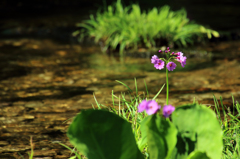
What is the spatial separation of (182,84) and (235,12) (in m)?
6.16

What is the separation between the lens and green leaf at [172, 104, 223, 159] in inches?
49.0

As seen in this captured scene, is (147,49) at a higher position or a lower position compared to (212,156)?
higher

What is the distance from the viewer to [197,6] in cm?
959

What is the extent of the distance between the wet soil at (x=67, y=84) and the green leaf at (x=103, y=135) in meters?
0.59

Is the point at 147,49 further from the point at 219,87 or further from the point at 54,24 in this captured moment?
the point at 54,24

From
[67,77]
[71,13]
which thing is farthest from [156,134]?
[71,13]

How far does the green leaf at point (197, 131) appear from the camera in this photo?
1.25 m

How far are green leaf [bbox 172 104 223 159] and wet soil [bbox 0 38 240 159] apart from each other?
789 millimetres

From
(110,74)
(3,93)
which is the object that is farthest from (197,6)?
(3,93)

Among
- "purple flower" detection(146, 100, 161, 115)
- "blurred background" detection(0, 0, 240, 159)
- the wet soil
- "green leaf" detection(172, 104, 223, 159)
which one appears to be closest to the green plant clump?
"blurred background" detection(0, 0, 240, 159)

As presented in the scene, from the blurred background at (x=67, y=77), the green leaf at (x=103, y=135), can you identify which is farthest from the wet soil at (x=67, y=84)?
the green leaf at (x=103, y=135)

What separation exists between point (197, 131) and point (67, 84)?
2.38 m

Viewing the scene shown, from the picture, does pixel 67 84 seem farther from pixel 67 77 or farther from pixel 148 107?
pixel 148 107

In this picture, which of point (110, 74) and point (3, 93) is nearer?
point (3, 93)
